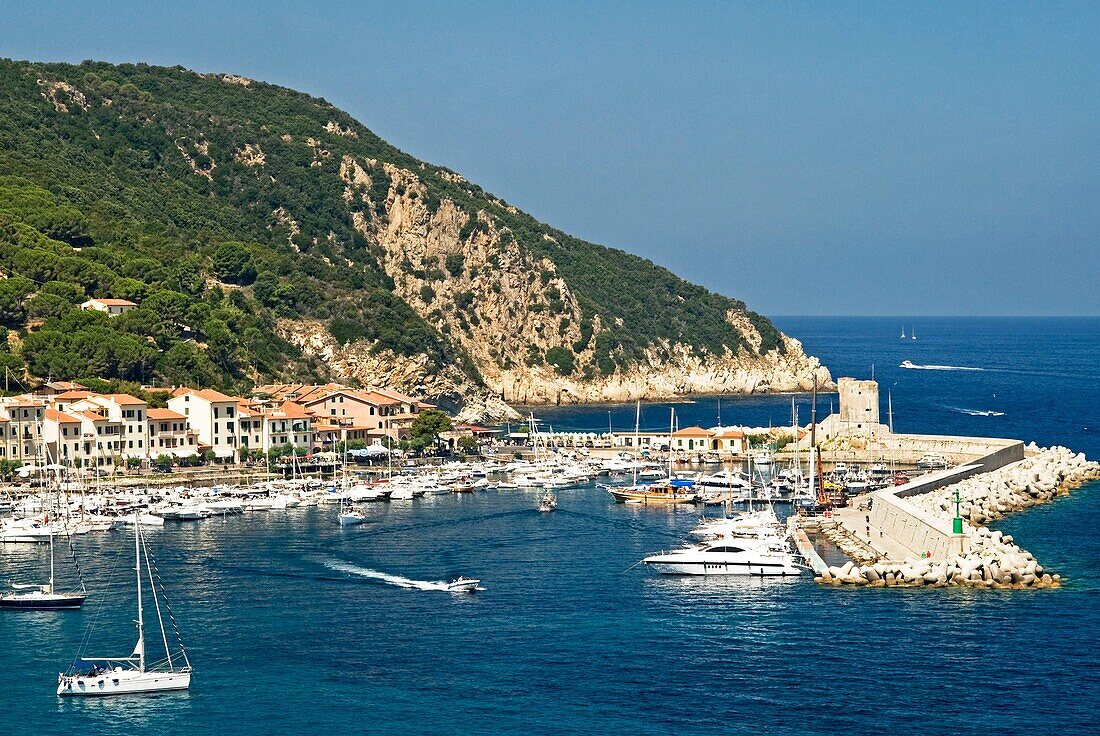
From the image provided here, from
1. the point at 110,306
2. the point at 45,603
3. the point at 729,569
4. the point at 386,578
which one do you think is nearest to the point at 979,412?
the point at 110,306

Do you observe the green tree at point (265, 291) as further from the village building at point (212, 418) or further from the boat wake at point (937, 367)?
the boat wake at point (937, 367)

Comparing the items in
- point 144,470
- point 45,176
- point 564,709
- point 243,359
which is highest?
point 45,176

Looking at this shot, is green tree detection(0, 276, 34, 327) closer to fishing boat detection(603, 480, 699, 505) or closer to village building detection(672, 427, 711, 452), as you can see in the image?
fishing boat detection(603, 480, 699, 505)

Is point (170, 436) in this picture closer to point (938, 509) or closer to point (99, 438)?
point (99, 438)

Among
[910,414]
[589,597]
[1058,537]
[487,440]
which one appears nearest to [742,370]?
[910,414]

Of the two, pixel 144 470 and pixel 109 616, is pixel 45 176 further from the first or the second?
pixel 109 616

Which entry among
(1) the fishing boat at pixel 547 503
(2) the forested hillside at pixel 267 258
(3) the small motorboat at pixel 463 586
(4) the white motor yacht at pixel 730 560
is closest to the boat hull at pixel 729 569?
(4) the white motor yacht at pixel 730 560

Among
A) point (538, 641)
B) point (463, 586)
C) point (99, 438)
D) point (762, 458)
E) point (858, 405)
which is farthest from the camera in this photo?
point (858, 405)
